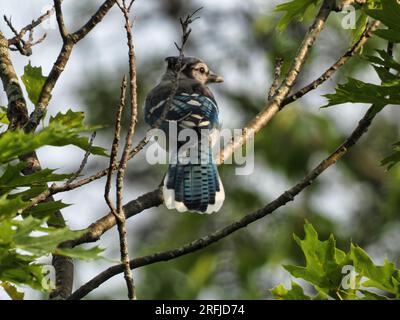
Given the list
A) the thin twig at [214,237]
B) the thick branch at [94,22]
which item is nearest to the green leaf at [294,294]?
the thin twig at [214,237]

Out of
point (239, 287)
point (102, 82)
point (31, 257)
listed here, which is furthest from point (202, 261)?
point (31, 257)

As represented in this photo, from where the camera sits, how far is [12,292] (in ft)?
14.0

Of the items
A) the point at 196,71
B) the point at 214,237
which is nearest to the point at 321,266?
the point at 214,237

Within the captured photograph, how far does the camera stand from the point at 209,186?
221 inches

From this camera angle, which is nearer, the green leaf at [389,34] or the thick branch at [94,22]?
the green leaf at [389,34]

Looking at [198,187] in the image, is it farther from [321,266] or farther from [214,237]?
[321,266]

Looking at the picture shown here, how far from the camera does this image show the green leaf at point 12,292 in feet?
14.0

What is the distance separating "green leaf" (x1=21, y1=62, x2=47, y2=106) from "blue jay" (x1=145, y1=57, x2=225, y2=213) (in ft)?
2.14

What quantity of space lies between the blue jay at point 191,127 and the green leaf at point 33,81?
2.14 feet

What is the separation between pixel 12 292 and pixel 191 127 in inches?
97.7

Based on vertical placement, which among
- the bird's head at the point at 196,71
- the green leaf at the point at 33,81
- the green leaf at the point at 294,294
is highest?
the bird's head at the point at 196,71

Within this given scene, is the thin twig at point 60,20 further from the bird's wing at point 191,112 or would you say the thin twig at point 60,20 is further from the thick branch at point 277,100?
the bird's wing at point 191,112

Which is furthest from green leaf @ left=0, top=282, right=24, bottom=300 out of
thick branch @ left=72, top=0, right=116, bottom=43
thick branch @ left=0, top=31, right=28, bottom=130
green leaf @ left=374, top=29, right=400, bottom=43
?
green leaf @ left=374, top=29, right=400, bottom=43

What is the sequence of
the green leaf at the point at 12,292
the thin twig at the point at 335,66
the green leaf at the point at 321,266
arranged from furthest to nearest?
the thin twig at the point at 335,66, the green leaf at the point at 12,292, the green leaf at the point at 321,266
